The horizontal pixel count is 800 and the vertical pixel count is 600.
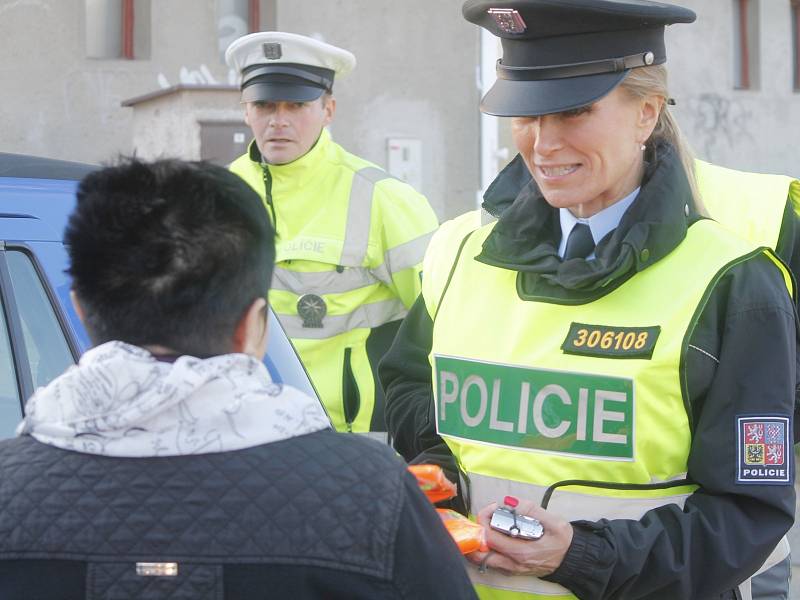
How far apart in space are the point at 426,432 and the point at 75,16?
11.9 meters

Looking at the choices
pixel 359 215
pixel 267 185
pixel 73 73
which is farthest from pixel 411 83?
pixel 359 215

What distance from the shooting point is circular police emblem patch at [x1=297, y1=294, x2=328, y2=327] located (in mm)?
3922

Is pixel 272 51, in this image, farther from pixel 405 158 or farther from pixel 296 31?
pixel 296 31

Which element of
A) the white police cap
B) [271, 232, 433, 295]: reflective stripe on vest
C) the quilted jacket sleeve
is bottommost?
the quilted jacket sleeve

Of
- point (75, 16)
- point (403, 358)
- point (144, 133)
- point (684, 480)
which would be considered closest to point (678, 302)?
point (684, 480)

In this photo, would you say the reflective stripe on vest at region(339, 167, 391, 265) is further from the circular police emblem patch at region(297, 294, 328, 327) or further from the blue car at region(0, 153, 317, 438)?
the blue car at region(0, 153, 317, 438)

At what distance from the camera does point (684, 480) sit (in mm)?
2188

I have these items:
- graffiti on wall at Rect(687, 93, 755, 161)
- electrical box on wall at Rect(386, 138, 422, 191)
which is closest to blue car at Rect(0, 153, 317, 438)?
electrical box on wall at Rect(386, 138, 422, 191)

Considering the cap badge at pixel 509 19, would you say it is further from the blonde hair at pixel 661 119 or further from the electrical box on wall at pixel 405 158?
the electrical box on wall at pixel 405 158

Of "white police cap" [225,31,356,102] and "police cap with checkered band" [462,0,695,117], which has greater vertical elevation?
"white police cap" [225,31,356,102]

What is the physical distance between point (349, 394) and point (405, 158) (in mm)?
10377

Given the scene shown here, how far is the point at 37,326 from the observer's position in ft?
7.42

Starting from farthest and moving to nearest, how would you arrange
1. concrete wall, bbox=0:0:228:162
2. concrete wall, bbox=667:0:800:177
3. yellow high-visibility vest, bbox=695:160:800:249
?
concrete wall, bbox=667:0:800:177, concrete wall, bbox=0:0:228:162, yellow high-visibility vest, bbox=695:160:800:249

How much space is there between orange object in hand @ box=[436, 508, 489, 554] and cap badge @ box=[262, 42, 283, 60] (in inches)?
102
